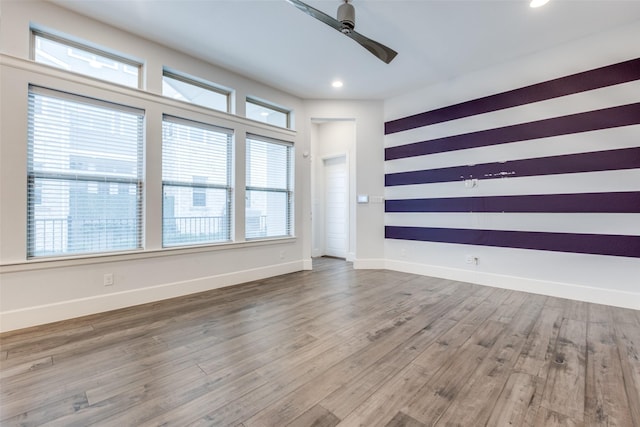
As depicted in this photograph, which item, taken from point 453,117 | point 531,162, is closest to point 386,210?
point 453,117

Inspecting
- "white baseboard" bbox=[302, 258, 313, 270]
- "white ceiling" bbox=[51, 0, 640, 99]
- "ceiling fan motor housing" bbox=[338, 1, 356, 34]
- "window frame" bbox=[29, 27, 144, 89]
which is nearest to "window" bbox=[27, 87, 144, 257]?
"window frame" bbox=[29, 27, 144, 89]

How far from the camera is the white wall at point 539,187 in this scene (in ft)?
9.83

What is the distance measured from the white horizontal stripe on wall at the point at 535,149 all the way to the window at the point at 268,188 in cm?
207

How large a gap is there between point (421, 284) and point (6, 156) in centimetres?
472

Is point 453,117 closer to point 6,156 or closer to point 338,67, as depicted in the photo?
point 338,67

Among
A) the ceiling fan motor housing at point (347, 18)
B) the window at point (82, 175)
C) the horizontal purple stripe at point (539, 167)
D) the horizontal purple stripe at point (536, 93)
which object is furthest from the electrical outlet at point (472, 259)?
the window at point (82, 175)

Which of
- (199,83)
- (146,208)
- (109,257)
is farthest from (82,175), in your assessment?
(199,83)

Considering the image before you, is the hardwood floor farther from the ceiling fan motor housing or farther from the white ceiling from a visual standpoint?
the white ceiling

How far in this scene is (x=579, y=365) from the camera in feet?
6.13

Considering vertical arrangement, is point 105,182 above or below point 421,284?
above

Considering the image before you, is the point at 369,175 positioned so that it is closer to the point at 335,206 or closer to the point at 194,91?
the point at 335,206

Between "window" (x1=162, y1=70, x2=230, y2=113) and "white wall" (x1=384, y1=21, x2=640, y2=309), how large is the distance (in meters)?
2.99

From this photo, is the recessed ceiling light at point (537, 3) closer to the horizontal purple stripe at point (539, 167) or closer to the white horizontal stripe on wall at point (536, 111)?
the white horizontal stripe on wall at point (536, 111)

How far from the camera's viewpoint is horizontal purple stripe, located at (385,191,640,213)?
9.83 feet
